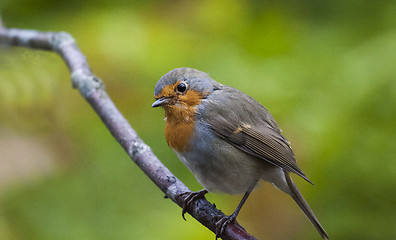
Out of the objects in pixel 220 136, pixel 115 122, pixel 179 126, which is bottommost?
pixel 115 122

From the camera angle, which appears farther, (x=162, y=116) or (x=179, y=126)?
(x=162, y=116)

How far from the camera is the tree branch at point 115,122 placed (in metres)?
2.36

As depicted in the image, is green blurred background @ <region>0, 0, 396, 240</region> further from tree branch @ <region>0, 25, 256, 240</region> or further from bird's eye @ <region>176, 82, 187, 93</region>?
bird's eye @ <region>176, 82, 187, 93</region>

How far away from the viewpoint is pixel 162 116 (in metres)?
3.17

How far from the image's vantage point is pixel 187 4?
3857 millimetres

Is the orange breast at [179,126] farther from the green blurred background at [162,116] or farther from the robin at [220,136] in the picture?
the green blurred background at [162,116]

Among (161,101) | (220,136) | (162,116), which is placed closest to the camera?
(161,101)

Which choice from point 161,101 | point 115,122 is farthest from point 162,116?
point 161,101

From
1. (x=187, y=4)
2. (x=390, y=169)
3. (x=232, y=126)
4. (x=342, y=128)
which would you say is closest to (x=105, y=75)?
(x=187, y=4)

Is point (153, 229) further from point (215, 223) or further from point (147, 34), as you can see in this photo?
point (147, 34)

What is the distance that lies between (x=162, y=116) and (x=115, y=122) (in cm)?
60

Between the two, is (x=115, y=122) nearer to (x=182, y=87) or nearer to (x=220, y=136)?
(x=182, y=87)

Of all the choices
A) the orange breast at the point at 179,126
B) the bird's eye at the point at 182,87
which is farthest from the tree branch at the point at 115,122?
the bird's eye at the point at 182,87

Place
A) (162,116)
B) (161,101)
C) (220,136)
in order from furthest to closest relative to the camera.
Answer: (162,116) < (220,136) < (161,101)
